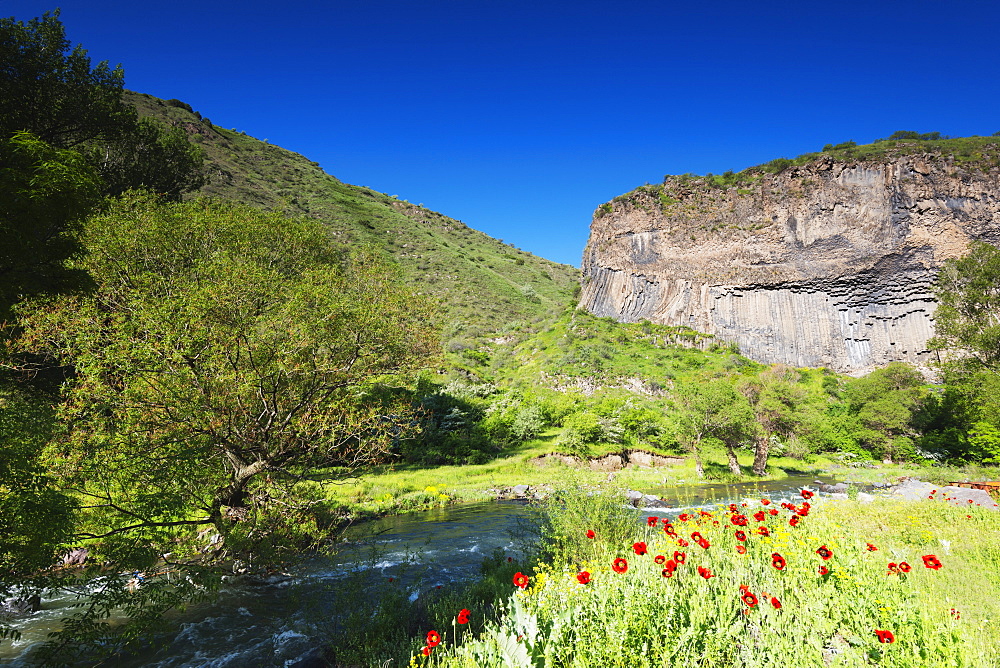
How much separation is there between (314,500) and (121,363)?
18.8 ft

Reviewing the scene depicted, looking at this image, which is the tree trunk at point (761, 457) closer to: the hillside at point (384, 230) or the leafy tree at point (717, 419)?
the leafy tree at point (717, 419)

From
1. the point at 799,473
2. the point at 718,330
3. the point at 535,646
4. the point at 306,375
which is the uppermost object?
the point at 718,330

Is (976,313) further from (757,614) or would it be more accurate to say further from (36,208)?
(36,208)

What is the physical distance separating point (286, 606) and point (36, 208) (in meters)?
9.32

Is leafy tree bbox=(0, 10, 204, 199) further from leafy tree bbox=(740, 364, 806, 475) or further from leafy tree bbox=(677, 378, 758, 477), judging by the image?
leafy tree bbox=(740, 364, 806, 475)

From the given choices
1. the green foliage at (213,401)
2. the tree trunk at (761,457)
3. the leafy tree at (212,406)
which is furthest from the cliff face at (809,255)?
the leafy tree at (212,406)

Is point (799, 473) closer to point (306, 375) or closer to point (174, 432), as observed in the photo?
point (306, 375)

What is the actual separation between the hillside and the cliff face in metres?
20.6

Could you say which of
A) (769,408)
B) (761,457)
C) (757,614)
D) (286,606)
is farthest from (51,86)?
(769,408)

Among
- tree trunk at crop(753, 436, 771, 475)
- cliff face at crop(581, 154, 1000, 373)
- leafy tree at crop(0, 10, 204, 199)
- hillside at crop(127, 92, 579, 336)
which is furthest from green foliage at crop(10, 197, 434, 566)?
cliff face at crop(581, 154, 1000, 373)

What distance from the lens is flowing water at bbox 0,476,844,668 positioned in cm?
780

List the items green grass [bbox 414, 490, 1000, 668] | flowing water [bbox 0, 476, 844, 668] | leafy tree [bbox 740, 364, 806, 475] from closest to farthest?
green grass [bbox 414, 490, 1000, 668] < flowing water [bbox 0, 476, 844, 668] < leafy tree [bbox 740, 364, 806, 475]

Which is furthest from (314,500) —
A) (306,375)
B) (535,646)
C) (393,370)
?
(535,646)

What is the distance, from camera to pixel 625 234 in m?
71.5
